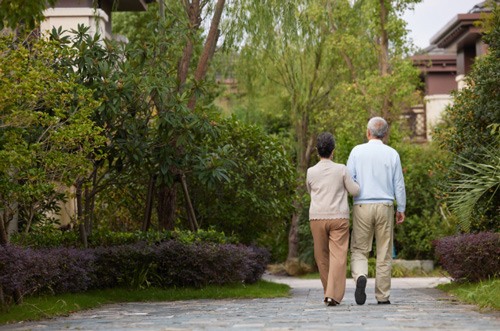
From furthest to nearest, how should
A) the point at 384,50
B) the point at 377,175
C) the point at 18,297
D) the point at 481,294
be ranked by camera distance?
the point at 384,50 < the point at 481,294 < the point at 377,175 < the point at 18,297

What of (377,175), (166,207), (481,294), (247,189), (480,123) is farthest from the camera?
(247,189)

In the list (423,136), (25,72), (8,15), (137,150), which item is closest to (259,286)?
(137,150)

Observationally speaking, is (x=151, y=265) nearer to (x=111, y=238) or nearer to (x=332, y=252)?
(x=111, y=238)

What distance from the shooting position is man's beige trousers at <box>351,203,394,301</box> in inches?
319

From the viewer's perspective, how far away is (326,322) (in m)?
6.22

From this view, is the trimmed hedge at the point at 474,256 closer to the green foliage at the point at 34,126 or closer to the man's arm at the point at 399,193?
the man's arm at the point at 399,193

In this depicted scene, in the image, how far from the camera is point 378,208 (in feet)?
26.8

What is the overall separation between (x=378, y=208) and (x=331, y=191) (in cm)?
54

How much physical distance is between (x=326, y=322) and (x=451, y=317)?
129 cm

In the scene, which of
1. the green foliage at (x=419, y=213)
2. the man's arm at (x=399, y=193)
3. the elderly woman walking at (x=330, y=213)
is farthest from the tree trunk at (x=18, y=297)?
the green foliage at (x=419, y=213)

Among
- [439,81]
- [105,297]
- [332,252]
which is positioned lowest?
[105,297]

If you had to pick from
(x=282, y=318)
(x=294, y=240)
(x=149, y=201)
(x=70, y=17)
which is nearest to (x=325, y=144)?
(x=282, y=318)

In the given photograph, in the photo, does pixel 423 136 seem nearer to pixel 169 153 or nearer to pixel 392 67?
pixel 392 67

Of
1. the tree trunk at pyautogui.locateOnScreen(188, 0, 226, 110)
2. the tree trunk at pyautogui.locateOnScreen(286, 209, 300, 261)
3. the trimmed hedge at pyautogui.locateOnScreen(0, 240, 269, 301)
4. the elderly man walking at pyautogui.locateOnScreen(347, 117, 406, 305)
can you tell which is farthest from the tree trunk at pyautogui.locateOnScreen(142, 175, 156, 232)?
the tree trunk at pyautogui.locateOnScreen(286, 209, 300, 261)
